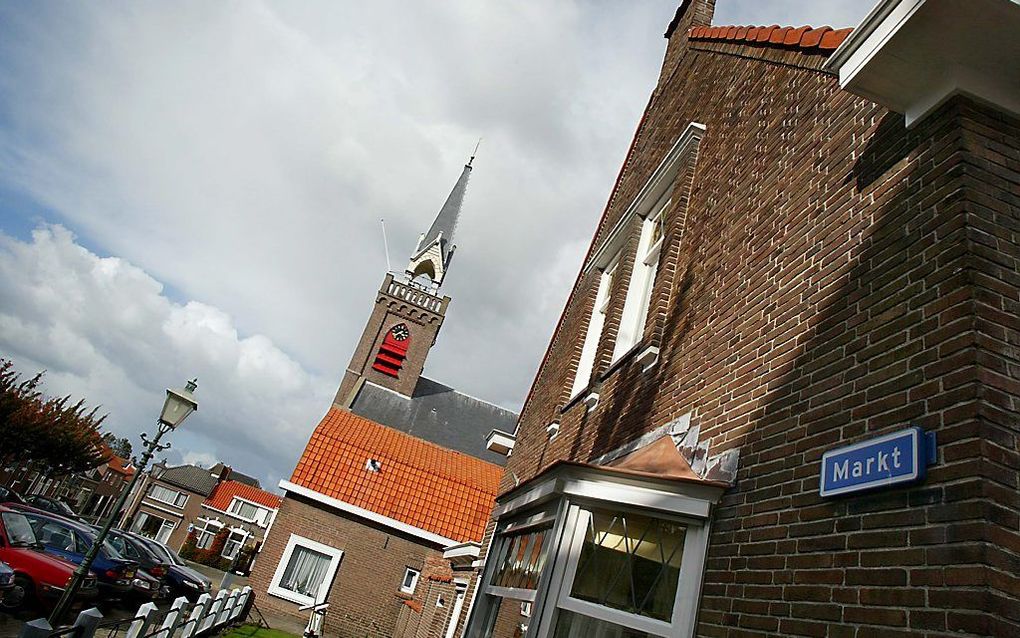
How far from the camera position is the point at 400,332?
123 ft

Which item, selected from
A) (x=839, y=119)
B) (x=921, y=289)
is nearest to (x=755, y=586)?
(x=921, y=289)

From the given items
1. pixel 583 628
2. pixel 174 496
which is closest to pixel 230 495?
pixel 174 496

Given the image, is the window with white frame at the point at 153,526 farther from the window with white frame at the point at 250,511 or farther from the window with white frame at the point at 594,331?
the window with white frame at the point at 594,331

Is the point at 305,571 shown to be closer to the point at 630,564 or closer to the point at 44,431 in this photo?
the point at 630,564

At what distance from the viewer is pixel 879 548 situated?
2422 millimetres

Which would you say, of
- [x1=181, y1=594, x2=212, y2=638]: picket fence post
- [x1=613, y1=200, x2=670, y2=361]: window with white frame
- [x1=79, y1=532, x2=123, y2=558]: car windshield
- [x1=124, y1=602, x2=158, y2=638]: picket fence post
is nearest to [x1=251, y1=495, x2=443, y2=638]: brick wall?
[x1=79, y1=532, x2=123, y2=558]: car windshield

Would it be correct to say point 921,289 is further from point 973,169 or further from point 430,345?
point 430,345

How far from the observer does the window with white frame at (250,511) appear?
60.4 metres

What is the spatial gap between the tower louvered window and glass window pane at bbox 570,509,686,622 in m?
32.1

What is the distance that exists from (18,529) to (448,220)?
37755 mm

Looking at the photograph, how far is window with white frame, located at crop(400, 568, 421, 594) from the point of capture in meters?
19.0

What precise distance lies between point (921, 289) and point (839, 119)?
5.94 feet

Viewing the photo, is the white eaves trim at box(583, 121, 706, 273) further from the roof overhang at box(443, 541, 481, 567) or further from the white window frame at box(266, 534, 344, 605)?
the white window frame at box(266, 534, 344, 605)

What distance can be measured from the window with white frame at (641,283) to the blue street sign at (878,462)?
3.73m
